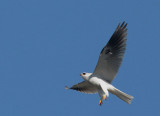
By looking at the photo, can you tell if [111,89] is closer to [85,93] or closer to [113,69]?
[113,69]

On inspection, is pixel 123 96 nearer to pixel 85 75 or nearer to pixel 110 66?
pixel 110 66

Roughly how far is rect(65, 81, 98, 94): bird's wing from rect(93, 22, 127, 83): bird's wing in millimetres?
1166

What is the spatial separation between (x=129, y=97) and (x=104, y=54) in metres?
1.36

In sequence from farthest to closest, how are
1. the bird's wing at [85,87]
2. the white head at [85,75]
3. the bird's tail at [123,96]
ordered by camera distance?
1. the bird's wing at [85,87]
2. the white head at [85,75]
3. the bird's tail at [123,96]

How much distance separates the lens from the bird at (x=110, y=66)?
12.1 metres

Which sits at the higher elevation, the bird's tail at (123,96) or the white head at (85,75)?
the white head at (85,75)

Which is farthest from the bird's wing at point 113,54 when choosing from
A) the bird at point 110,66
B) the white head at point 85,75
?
the white head at point 85,75

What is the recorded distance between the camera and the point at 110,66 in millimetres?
12219

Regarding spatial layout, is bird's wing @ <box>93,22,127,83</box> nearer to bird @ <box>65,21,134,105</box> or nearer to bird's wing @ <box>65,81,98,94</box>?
bird @ <box>65,21,134,105</box>

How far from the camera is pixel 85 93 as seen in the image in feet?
45.2

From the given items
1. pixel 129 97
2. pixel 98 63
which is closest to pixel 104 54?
pixel 98 63

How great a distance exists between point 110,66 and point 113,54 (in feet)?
1.17

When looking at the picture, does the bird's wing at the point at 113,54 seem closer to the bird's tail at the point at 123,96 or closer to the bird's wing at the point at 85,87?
the bird's tail at the point at 123,96

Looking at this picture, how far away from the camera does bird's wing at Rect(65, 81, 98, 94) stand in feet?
44.0
